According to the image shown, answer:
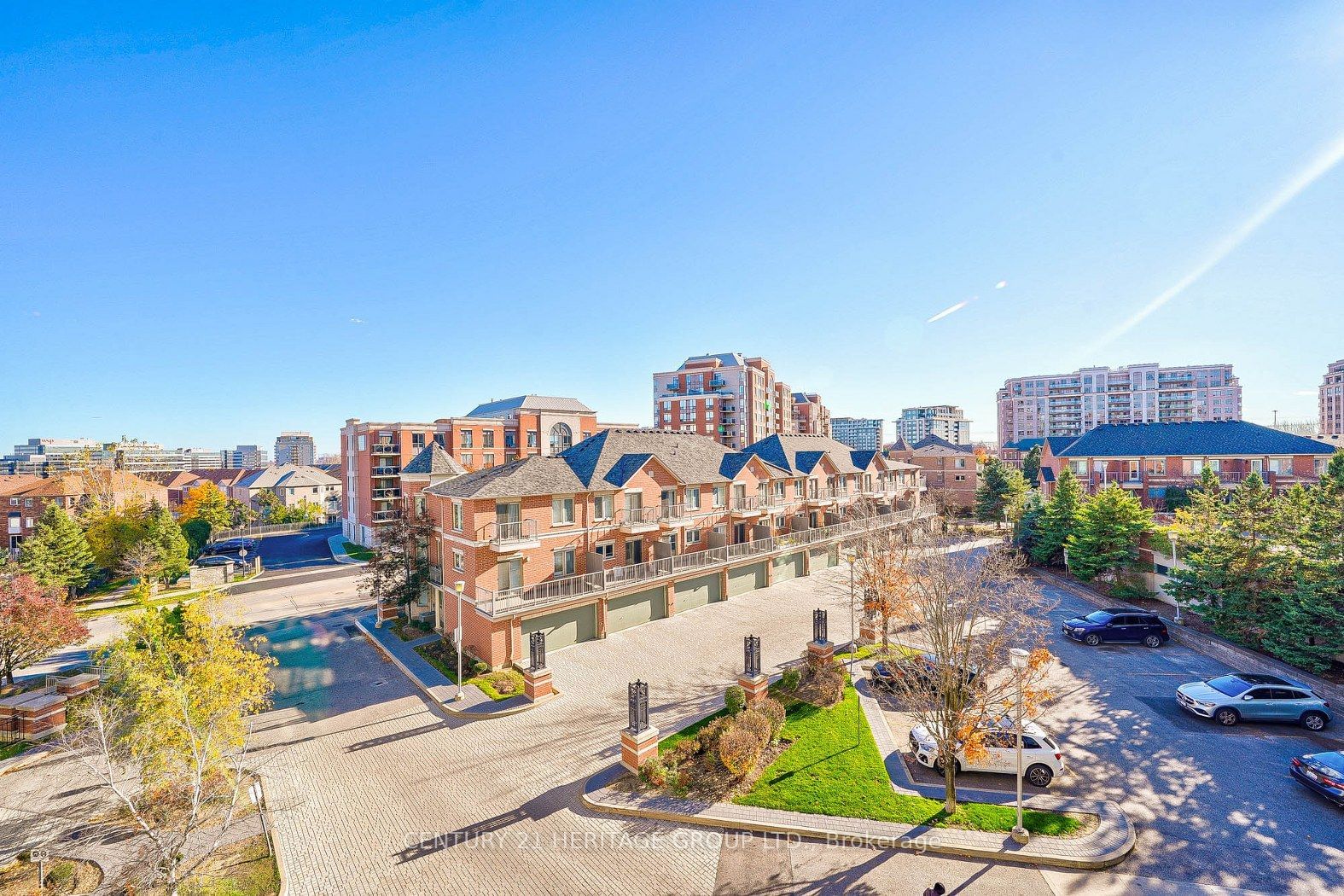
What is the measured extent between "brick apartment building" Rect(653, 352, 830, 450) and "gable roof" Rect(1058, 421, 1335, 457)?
127ft

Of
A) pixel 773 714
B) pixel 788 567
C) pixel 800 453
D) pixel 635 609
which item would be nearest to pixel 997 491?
pixel 800 453

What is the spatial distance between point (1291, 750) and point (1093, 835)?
9.63 m

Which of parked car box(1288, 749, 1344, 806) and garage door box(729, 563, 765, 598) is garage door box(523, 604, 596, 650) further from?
parked car box(1288, 749, 1344, 806)

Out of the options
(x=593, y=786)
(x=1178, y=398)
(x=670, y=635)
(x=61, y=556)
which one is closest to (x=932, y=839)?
(x=593, y=786)

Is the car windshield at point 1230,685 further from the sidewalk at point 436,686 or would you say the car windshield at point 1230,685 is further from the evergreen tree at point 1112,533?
the sidewalk at point 436,686

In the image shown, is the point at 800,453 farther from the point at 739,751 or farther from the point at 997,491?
the point at 739,751

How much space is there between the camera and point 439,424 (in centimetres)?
5625

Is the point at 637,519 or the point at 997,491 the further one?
the point at 997,491

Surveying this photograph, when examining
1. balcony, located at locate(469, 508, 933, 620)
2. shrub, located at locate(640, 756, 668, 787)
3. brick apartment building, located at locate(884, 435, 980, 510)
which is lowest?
shrub, located at locate(640, 756, 668, 787)

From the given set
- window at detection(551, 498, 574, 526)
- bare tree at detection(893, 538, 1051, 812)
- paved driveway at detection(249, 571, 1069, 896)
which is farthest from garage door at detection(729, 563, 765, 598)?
bare tree at detection(893, 538, 1051, 812)

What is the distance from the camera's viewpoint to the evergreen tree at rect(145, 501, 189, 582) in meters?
38.3

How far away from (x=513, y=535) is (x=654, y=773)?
12.4 m

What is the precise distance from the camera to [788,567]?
37.4 metres

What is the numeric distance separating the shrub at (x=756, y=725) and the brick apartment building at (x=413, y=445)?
40561mm
